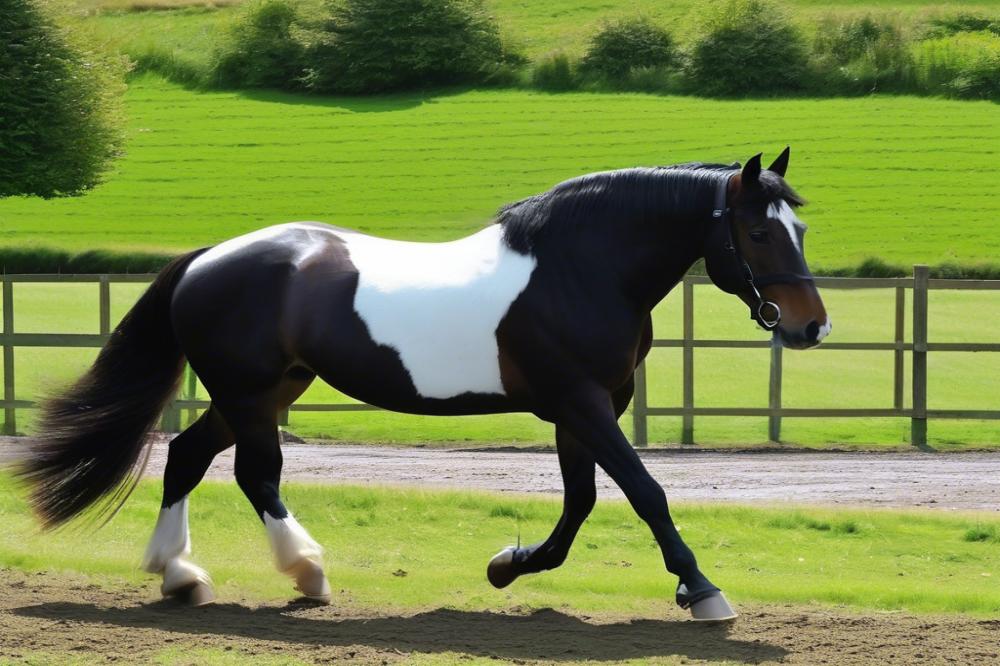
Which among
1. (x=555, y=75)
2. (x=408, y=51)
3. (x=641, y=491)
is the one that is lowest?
(x=641, y=491)

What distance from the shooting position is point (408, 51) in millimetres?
56312

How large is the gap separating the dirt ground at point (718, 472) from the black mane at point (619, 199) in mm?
4475

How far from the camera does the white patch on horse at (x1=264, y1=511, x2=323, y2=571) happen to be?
18.2ft

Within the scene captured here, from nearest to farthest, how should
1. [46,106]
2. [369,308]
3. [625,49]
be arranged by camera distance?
1. [369,308]
2. [46,106]
3. [625,49]

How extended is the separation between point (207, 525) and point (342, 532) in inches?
32.2

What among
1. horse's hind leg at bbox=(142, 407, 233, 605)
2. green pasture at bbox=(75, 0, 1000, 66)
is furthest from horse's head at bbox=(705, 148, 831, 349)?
green pasture at bbox=(75, 0, 1000, 66)

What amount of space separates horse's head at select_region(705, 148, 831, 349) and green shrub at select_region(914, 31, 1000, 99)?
46.0 metres

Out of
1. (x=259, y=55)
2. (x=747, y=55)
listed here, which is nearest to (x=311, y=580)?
(x=747, y=55)

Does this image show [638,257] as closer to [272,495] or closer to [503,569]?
[503,569]

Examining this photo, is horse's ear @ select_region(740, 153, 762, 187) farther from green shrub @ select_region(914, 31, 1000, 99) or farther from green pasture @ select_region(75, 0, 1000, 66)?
green pasture @ select_region(75, 0, 1000, 66)

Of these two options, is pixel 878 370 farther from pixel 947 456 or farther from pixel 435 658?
pixel 435 658

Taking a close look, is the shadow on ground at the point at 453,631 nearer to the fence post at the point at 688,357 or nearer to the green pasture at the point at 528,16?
the fence post at the point at 688,357

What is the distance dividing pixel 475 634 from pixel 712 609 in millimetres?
921

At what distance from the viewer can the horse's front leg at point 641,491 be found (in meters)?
5.04
